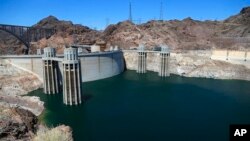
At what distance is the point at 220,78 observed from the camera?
75250mm

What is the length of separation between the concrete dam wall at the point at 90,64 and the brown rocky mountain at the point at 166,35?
21.1m

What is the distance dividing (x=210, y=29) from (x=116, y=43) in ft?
156

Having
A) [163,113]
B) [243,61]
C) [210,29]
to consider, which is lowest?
[163,113]

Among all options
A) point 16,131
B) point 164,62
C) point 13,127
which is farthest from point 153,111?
point 164,62

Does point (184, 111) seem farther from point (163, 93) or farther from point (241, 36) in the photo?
point (241, 36)

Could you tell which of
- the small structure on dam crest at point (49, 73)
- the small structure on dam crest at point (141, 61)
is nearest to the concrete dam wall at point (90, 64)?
the small structure on dam crest at point (49, 73)

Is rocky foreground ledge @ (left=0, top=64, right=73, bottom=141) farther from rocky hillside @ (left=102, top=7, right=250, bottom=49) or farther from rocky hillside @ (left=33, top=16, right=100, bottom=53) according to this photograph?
rocky hillside @ (left=102, top=7, right=250, bottom=49)

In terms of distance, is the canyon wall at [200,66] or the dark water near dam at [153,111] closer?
the dark water near dam at [153,111]

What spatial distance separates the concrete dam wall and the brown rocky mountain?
2112cm

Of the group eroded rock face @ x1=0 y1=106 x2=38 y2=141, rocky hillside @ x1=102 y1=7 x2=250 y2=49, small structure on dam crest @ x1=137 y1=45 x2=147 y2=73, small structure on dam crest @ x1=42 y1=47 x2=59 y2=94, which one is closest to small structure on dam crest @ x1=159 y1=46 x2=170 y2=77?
small structure on dam crest @ x1=137 y1=45 x2=147 y2=73

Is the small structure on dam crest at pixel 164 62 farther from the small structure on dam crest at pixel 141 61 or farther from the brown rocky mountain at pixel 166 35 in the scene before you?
the brown rocky mountain at pixel 166 35

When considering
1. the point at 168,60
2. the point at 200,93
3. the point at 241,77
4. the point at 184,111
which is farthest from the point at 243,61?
the point at 184,111

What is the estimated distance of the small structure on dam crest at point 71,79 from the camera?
4625 cm

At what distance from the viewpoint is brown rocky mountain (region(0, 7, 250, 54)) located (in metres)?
101
